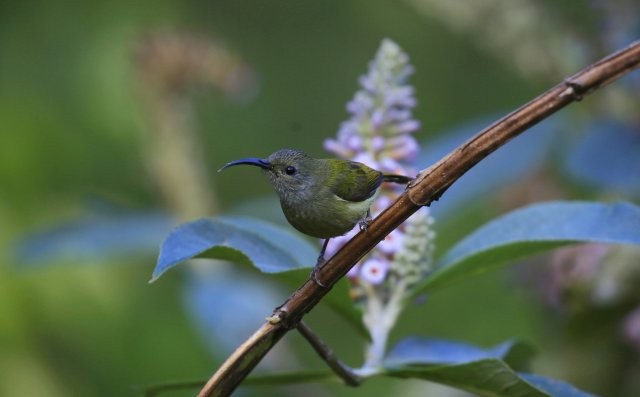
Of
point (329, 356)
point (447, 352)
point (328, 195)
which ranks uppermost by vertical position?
point (328, 195)

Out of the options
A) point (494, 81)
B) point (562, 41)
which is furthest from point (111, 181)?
point (562, 41)

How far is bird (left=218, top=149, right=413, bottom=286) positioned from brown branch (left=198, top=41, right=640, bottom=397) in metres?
0.31

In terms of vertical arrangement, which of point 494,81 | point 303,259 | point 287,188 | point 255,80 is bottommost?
point 303,259

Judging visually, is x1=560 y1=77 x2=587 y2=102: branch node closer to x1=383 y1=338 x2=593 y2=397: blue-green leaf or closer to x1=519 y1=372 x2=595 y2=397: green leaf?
x1=383 y1=338 x2=593 y2=397: blue-green leaf

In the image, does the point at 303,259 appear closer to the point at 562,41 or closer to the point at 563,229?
the point at 563,229

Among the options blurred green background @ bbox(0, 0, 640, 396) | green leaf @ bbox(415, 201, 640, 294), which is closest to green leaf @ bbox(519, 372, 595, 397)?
green leaf @ bbox(415, 201, 640, 294)

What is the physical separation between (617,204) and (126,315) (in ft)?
6.68

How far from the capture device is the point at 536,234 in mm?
1191

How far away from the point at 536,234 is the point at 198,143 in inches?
78.7

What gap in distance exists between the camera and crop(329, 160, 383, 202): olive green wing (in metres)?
1.35

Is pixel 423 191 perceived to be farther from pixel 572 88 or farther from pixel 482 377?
pixel 482 377

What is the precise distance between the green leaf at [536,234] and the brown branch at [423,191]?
11.4 inches

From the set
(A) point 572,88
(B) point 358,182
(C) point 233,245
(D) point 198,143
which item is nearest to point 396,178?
(B) point 358,182

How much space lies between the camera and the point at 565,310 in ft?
6.68
